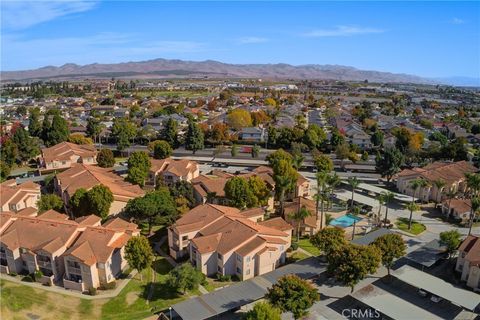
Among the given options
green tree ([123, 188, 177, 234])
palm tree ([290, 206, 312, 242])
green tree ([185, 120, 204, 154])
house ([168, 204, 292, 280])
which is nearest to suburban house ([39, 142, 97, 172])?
green tree ([185, 120, 204, 154])

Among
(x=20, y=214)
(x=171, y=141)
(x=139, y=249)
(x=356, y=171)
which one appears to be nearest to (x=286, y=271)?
(x=139, y=249)

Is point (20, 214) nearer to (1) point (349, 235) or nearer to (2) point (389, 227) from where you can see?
(1) point (349, 235)

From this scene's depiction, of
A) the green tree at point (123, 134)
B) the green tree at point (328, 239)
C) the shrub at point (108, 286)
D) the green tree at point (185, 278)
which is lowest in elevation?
the shrub at point (108, 286)

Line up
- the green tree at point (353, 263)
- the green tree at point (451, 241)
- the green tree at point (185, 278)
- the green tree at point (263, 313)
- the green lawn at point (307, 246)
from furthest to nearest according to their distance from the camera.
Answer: the green lawn at point (307, 246) → the green tree at point (451, 241) → the green tree at point (185, 278) → the green tree at point (353, 263) → the green tree at point (263, 313)

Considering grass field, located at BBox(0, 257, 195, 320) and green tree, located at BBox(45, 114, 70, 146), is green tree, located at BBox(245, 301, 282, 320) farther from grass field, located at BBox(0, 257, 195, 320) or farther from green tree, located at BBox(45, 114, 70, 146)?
green tree, located at BBox(45, 114, 70, 146)

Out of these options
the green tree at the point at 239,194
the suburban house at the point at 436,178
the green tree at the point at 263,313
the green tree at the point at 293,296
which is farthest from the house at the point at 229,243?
the suburban house at the point at 436,178

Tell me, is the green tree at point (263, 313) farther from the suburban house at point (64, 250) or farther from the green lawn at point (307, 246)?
the green lawn at point (307, 246)
